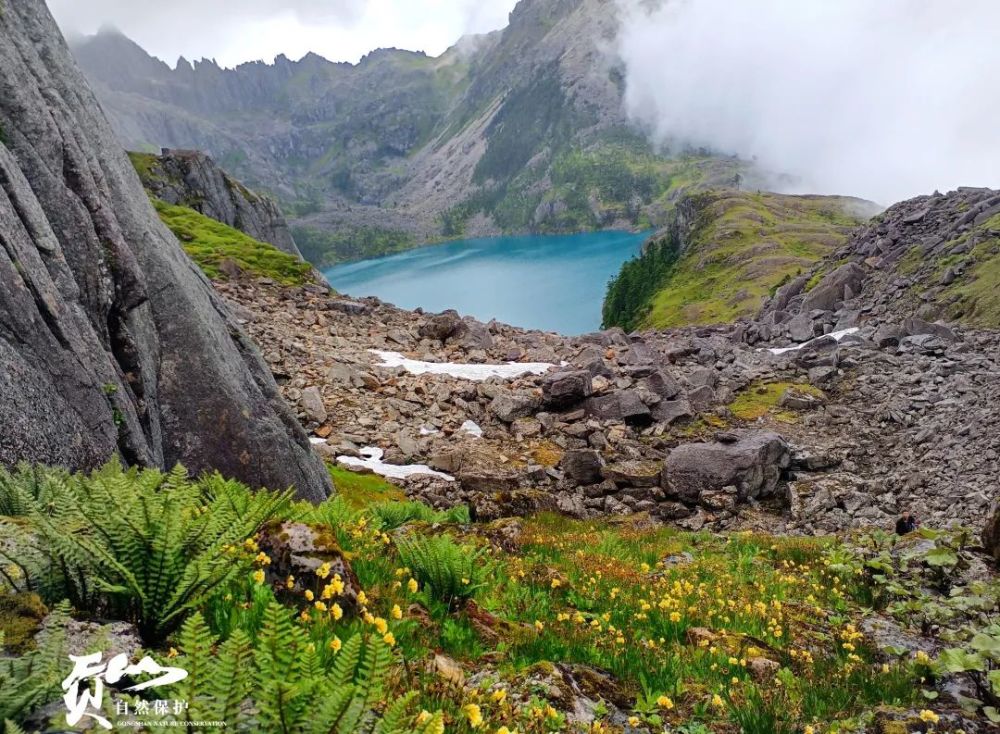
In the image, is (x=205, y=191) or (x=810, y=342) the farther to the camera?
(x=205, y=191)

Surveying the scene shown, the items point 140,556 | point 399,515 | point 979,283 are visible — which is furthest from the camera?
point 979,283

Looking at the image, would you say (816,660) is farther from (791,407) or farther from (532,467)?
(791,407)

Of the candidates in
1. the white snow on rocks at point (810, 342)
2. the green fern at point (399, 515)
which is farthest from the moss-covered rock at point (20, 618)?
the white snow on rocks at point (810, 342)

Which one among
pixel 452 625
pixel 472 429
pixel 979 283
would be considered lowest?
pixel 472 429

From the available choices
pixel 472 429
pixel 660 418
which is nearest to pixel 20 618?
pixel 472 429

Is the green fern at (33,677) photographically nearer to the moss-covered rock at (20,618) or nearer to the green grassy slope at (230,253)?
the moss-covered rock at (20,618)

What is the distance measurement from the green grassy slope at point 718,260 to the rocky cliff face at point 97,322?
8402 cm

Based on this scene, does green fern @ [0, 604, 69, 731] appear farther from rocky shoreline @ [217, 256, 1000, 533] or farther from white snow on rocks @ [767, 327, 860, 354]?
white snow on rocks @ [767, 327, 860, 354]

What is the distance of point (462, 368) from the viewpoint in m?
39.2

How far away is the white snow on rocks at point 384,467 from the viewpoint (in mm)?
26839

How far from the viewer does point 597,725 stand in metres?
4.11

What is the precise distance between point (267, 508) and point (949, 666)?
20.8 ft

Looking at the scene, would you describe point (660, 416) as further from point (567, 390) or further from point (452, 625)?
point (452, 625)

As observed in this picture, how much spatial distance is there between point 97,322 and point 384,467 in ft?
51.9
